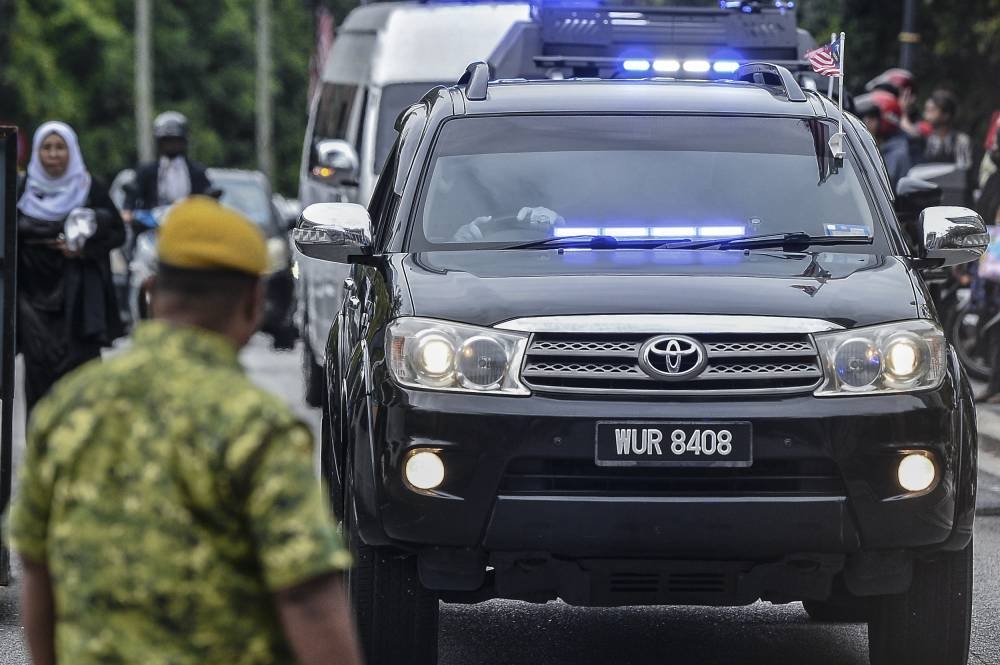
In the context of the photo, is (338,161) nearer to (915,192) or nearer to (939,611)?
(915,192)

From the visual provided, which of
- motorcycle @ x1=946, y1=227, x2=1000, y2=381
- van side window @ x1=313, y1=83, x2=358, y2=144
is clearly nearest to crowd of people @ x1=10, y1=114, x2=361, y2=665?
motorcycle @ x1=946, y1=227, x2=1000, y2=381

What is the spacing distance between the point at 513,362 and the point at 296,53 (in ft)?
196

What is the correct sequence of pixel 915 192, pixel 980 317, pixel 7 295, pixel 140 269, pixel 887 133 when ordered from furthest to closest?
pixel 140 269 < pixel 980 317 < pixel 887 133 < pixel 915 192 < pixel 7 295

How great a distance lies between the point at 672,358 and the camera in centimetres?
559

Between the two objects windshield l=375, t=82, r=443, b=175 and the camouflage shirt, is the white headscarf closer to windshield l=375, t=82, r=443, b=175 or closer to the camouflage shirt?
windshield l=375, t=82, r=443, b=175

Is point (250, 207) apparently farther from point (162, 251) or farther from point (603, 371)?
point (162, 251)

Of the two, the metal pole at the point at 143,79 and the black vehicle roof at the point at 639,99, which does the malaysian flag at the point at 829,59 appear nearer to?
the black vehicle roof at the point at 639,99

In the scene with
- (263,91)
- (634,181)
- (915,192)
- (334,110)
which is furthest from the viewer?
(263,91)

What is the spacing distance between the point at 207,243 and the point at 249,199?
18906 mm

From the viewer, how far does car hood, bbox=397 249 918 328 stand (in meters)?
5.69

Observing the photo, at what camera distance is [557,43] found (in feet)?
41.0

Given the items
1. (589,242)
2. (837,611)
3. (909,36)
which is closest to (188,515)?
(589,242)

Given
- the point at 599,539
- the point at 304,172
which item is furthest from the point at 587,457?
the point at 304,172

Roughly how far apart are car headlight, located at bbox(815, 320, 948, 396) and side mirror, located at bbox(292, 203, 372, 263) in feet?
5.06
